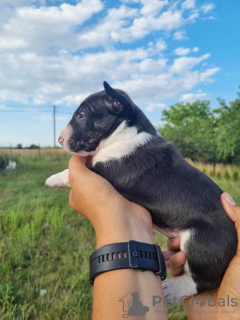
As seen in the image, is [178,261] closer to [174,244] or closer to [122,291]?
[174,244]

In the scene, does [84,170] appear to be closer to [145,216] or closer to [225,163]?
[145,216]

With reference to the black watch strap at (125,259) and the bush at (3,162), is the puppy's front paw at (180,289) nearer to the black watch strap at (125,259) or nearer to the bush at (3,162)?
the black watch strap at (125,259)

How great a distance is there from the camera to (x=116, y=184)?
2.66 meters

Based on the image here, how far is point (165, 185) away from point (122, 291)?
3.66ft

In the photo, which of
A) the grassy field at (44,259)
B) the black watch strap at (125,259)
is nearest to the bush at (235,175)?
the grassy field at (44,259)

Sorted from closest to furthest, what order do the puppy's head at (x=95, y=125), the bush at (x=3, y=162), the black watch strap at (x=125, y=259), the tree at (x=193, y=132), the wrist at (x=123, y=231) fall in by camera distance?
the black watch strap at (x=125, y=259) < the wrist at (x=123, y=231) < the puppy's head at (x=95, y=125) < the bush at (x=3, y=162) < the tree at (x=193, y=132)

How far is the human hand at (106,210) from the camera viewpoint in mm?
2115

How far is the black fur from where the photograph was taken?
7.98ft

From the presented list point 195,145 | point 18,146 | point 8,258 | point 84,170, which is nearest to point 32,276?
point 8,258

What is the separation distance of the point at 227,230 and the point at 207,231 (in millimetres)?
182
